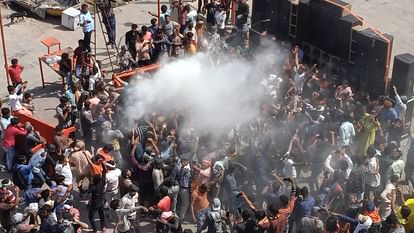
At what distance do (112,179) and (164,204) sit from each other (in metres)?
1.33

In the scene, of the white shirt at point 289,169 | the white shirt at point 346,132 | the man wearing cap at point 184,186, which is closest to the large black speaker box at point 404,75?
the white shirt at point 346,132

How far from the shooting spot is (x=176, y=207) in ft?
46.0

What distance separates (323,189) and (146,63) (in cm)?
670

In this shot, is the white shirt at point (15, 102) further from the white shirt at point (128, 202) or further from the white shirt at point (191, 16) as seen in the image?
the white shirt at point (191, 16)

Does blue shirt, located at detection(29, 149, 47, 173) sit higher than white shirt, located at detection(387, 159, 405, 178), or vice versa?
white shirt, located at detection(387, 159, 405, 178)

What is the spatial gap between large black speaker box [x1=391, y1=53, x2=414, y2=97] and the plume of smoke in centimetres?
298

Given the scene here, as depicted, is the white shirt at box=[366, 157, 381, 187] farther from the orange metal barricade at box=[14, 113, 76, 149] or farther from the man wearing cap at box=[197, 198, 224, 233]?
the orange metal barricade at box=[14, 113, 76, 149]

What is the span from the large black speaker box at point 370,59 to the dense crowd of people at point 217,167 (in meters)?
0.56

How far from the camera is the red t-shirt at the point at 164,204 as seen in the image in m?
12.8

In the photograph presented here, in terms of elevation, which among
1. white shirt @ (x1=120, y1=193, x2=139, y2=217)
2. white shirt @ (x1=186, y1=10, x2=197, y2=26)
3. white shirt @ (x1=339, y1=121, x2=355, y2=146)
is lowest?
white shirt @ (x1=120, y1=193, x2=139, y2=217)

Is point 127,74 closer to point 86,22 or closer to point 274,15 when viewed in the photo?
point 86,22

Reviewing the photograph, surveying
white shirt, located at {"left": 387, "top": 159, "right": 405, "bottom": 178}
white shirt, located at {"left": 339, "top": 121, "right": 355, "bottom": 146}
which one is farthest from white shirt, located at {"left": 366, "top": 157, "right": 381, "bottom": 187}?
white shirt, located at {"left": 339, "top": 121, "right": 355, "bottom": 146}

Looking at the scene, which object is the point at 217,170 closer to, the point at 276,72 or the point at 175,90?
the point at 175,90

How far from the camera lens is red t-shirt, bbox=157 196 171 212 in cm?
1275
